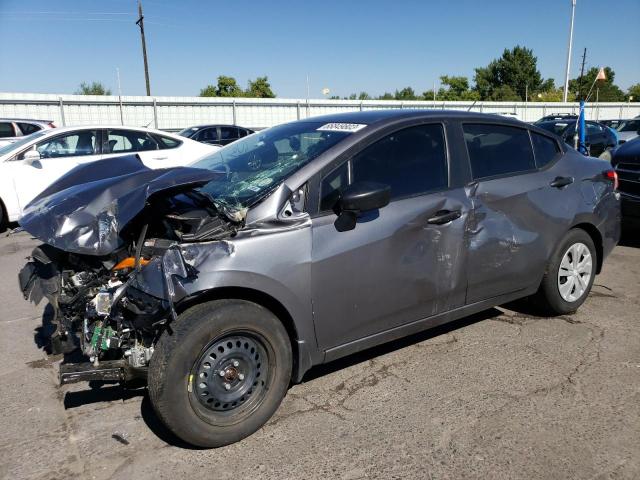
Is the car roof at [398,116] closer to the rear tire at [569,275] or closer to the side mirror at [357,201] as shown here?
the side mirror at [357,201]

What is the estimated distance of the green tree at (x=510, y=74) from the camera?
74188 mm

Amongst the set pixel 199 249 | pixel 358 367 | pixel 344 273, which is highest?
pixel 199 249

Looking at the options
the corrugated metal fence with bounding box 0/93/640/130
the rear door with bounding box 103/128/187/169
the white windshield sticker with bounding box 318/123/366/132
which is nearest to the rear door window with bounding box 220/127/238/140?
the corrugated metal fence with bounding box 0/93/640/130

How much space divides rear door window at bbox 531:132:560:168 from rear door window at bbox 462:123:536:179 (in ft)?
0.23

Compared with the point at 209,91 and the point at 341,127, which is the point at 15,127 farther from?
the point at 209,91

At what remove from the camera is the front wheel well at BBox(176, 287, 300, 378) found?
2.75 meters

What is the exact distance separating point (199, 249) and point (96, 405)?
4.66ft

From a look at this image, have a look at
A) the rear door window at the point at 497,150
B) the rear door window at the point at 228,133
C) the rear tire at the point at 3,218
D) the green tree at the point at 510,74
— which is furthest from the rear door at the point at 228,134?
the green tree at the point at 510,74

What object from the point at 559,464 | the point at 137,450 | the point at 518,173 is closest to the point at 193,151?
the point at 518,173

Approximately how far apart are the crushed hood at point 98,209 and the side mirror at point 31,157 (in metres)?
6.05

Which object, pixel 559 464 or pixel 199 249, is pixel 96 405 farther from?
pixel 559 464

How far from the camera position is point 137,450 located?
112 inches

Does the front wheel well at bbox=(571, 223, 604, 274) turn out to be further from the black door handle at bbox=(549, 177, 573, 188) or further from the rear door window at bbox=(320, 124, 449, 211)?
the rear door window at bbox=(320, 124, 449, 211)

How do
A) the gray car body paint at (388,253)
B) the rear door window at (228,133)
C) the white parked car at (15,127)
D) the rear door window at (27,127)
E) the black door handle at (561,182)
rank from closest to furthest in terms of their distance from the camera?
the gray car body paint at (388,253) → the black door handle at (561,182) → the white parked car at (15,127) → the rear door window at (27,127) → the rear door window at (228,133)
